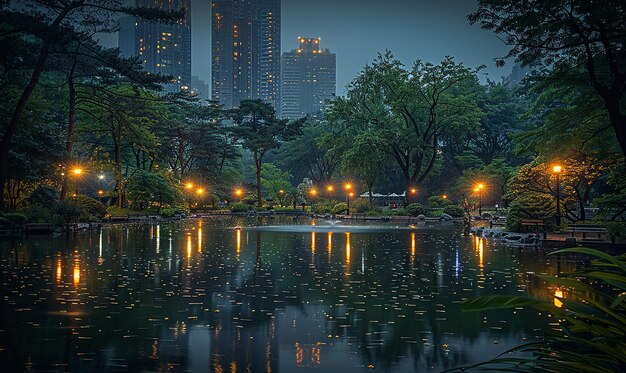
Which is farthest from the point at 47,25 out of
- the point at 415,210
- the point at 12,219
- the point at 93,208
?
the point at 415,210

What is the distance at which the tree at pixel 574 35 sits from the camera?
853 inches

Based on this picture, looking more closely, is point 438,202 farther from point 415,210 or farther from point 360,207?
point 415,210

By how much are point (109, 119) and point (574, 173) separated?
47.8 m

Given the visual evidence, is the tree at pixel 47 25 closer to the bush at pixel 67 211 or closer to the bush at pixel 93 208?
the bush at pixel 67 211

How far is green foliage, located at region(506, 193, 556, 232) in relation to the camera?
114 feet

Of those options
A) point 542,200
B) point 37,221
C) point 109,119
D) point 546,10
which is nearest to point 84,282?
point 546,10

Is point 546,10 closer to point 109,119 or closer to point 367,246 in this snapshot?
point 367,246

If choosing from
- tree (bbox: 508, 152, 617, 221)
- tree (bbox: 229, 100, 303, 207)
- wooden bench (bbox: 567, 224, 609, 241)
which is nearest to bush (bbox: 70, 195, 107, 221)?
tree (bbox: 508, 152, 617, 221)

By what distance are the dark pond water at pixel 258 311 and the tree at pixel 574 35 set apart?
668 centimetres

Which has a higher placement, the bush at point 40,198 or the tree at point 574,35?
the tree at point 574,35

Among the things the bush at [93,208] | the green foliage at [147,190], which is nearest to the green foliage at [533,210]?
the bush at [93,208]

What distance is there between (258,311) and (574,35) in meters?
17.6

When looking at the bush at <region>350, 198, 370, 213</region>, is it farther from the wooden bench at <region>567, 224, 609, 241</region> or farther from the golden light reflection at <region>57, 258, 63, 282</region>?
the golden light reflection at <region>57, 258, 63, 282</region>

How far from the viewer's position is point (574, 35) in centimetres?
2361
